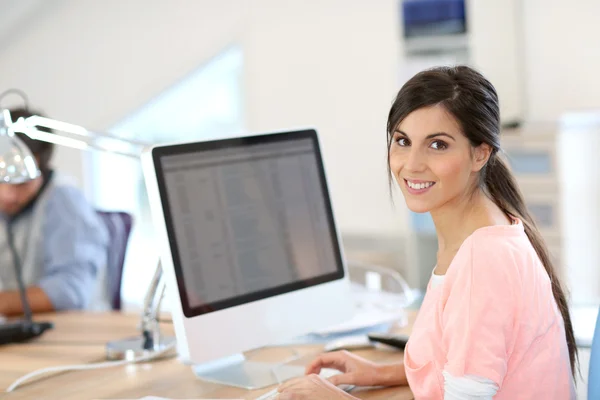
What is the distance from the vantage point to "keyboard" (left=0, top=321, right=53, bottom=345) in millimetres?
2057

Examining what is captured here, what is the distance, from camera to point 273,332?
1675 millimetres

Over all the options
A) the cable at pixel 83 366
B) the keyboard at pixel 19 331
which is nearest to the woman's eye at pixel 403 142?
the cable at pixel 83 366

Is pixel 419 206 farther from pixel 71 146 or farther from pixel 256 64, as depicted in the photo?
pixel 256 64

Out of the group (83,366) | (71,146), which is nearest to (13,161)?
(71,146)

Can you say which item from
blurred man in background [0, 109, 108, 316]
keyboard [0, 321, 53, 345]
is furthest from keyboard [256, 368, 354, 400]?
blurred man in background [0, 109, 108, 316]

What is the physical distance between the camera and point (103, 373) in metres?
1.74

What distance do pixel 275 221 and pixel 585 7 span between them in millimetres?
2846

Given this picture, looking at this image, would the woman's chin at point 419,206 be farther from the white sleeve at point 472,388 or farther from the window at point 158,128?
the window at point 158,128

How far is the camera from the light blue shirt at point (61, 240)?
2605 mm

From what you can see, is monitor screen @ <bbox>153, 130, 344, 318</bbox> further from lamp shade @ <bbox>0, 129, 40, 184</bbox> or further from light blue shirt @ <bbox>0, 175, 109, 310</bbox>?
light blue shirt @ <bbox>0, 175, 109, 310</bbox>

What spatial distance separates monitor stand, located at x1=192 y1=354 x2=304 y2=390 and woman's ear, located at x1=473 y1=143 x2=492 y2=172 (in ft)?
1.78

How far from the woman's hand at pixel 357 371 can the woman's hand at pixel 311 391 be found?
0.13 m

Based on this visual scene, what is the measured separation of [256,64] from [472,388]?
3816 mm

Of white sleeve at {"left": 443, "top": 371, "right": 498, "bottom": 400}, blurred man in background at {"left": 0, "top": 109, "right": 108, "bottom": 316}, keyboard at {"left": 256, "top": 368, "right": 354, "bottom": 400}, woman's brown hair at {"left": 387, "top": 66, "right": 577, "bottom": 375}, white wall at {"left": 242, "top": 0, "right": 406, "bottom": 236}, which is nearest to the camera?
white sleeve at {"left": 443, "top": 371, "right": 498, "bottom": 400}
